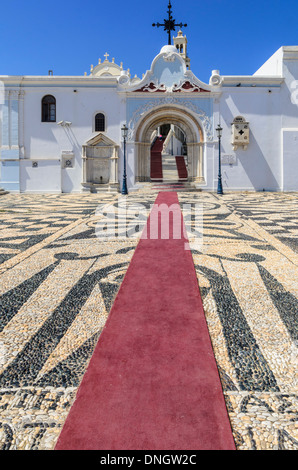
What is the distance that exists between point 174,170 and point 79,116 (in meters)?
8.94

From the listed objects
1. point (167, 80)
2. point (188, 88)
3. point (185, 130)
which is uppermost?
point (167, 80)

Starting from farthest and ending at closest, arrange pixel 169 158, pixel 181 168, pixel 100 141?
pixel 169 158, pixel 181 168, pixel 100 141

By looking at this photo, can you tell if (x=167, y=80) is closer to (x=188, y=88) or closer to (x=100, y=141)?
(x=188, y=88)

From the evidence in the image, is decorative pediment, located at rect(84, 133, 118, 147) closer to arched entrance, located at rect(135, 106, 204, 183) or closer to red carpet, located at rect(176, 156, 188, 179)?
arched entrance, located at rect(135, 106, 204, 183)

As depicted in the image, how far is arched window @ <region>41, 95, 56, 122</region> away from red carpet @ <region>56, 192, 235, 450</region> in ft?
57.5

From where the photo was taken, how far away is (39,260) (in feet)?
14.9

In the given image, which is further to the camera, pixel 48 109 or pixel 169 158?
pixel 169 158

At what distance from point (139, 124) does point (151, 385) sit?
17875 millimetres

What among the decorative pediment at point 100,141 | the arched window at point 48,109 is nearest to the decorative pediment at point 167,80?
the decorative pediment at point 100,141

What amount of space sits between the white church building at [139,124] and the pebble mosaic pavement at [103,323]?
13.4 metres

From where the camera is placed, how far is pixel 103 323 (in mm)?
2705

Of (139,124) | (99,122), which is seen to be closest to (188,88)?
(139,124)
